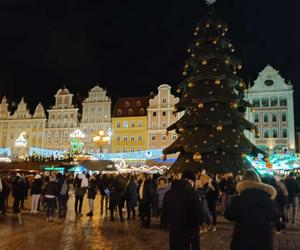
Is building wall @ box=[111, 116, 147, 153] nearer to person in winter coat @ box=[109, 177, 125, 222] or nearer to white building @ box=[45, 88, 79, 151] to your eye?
white building @ box=[45, 88, 79, 151]

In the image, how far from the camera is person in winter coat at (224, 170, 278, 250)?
11.8 feet

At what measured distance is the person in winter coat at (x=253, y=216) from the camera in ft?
11.8

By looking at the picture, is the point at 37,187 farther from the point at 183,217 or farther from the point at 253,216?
the point at 253,216

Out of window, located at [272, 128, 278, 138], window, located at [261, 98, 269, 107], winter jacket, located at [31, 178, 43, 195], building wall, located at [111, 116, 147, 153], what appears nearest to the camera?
winter jacket, located at [31, 178, 43, 195]

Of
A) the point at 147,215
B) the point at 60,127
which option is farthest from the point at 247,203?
the point at 60,127

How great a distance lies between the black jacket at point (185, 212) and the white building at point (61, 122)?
51733 millimetres

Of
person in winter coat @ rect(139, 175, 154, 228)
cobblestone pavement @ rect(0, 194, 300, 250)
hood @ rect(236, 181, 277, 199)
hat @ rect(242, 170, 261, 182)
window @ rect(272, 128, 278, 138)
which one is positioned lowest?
cobblestone pavement @ rect(0, 194, 300, 250)

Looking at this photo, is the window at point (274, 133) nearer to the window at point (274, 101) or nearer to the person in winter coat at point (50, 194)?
the window at point (274, 101)

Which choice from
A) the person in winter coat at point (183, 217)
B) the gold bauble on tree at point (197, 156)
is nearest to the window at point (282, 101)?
the gold bauble on tree at point (197, 156)

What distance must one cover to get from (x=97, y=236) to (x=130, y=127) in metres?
45.2

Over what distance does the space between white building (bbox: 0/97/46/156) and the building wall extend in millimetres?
12398

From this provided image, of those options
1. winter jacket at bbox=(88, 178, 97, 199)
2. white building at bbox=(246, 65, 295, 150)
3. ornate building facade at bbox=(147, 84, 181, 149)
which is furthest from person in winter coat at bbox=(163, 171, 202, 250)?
ornate building facade at bbox=(147, 84, 181, 149)

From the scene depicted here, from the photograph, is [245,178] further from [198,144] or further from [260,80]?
[260,80]

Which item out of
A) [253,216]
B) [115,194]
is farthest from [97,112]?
[253,216]
